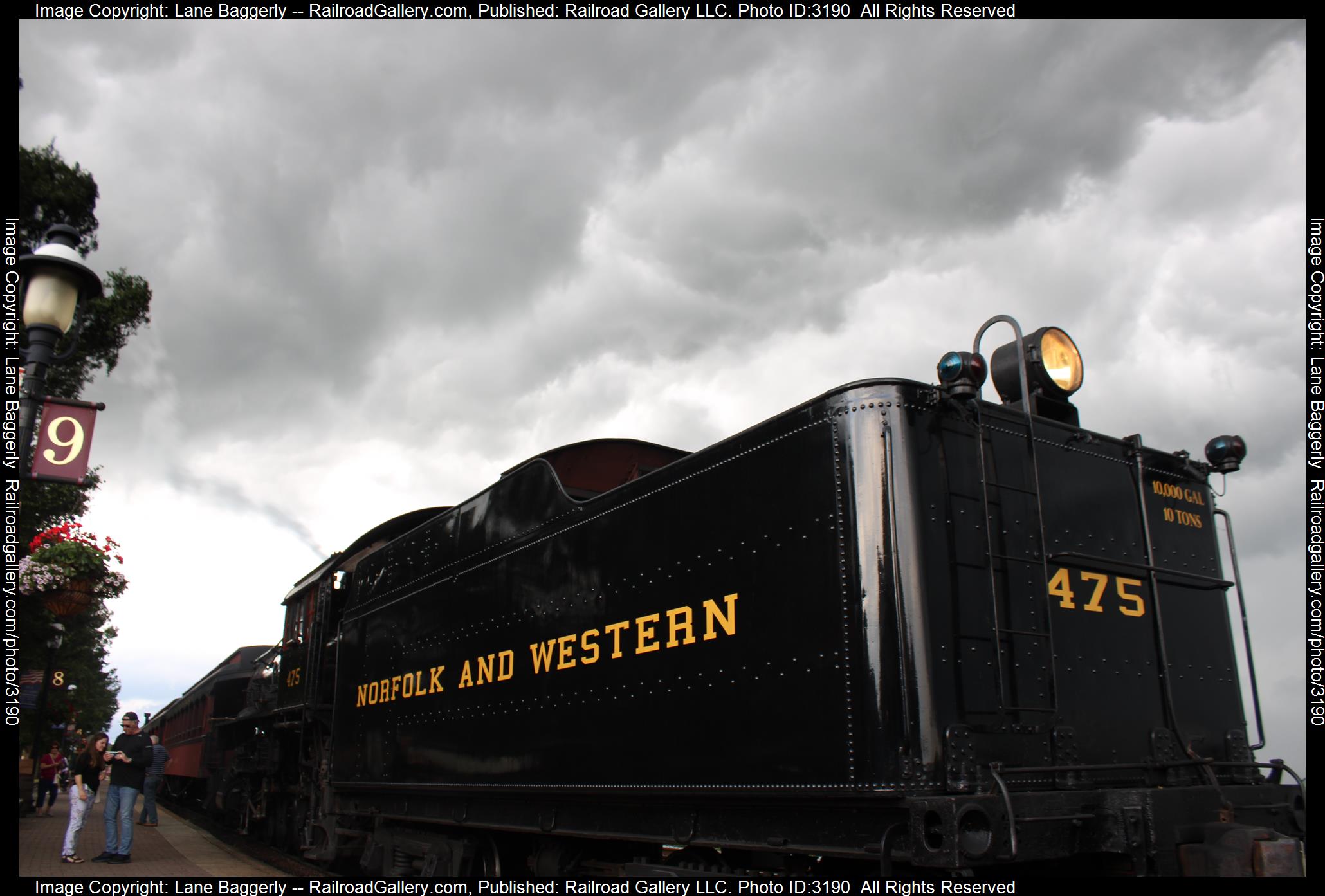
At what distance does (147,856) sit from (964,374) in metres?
9.40

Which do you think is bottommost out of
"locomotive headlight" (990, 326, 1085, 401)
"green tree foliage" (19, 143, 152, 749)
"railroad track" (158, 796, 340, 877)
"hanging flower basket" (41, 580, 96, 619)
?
"railroad track" (158, 796, 340, 877)

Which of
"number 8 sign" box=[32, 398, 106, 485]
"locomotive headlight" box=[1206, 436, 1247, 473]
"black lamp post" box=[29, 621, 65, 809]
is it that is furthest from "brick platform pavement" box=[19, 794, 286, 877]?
"locomotive headlight" box=[1206, 436, 1247, 473]

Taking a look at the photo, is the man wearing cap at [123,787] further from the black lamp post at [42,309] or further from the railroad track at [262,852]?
the black lamp post at [42,309]

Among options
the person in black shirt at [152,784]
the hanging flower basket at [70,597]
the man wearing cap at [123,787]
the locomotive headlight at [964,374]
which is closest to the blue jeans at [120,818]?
the man wearing cap at [123,787]

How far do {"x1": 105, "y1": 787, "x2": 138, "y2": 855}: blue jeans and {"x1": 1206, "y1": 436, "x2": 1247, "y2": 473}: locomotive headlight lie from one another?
29.3 ft

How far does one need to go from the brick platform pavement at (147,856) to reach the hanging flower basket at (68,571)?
255cm

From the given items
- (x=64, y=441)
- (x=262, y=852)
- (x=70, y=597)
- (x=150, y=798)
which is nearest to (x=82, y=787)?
(x=70, y=597)

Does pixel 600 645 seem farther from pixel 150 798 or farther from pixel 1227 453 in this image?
pixel 150 798

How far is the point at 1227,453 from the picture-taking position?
179 inches

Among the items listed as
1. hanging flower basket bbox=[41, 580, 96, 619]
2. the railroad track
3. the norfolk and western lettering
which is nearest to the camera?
the norfolk and western lettering

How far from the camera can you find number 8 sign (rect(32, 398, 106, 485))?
4742 mm

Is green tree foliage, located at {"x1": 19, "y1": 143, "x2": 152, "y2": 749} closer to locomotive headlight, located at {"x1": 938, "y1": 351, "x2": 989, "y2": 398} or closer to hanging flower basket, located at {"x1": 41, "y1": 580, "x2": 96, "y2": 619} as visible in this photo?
hanging flower basket, located at {"x1": 41, "y1": 580, "x2": 96, "y2": 619}

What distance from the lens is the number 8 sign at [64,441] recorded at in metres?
4.74

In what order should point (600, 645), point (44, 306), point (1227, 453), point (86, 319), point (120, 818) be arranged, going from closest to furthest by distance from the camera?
point (1227, 453) → point (600, 645) → point (44, 306) → point (120, 818) → point (86, 319)
